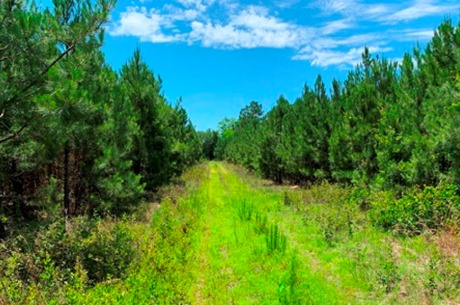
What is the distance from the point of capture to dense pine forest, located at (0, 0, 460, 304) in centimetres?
571

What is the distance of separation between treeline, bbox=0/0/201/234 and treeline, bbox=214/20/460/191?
8380 mm

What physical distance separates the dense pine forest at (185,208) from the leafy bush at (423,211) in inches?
1.6

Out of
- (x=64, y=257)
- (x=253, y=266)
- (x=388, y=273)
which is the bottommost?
(x=253, y=266)

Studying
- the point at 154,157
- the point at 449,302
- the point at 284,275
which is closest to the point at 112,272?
the point at 284,275

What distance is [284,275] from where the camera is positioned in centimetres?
706

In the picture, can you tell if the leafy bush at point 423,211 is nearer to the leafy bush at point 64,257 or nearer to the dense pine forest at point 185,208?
the dense pine forest at point 185,208

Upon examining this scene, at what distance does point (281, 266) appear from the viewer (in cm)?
776

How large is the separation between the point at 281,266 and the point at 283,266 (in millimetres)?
49

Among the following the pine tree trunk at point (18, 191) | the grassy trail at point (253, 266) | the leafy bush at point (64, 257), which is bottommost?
the grassy trail at point (253, 266)

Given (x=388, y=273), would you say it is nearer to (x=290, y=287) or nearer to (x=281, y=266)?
(x=290, y=287)

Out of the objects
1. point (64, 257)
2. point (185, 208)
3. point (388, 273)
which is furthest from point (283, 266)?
point (185, 208)

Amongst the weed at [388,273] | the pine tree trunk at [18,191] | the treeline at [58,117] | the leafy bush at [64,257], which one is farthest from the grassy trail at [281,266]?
the pine tree trunk at [18,191]

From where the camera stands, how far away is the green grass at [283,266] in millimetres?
5965

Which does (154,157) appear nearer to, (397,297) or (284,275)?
(284,275)
